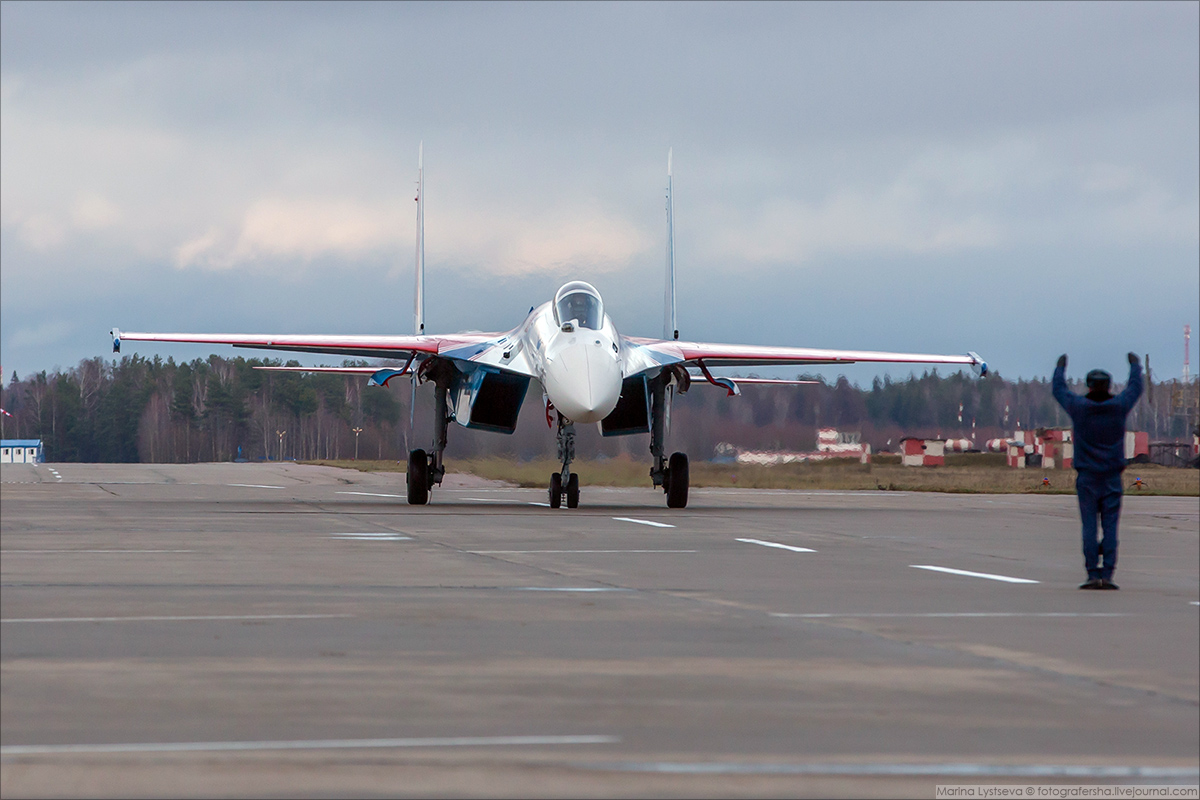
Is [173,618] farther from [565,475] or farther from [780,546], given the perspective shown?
[565,475]

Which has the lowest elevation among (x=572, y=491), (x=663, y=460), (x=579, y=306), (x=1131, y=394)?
(x=572, y=491)

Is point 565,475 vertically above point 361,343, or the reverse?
point 361,343

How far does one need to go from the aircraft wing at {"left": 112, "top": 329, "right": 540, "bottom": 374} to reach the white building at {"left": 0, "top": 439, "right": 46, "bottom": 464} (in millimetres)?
67044

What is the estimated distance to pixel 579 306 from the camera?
A: 2131cm

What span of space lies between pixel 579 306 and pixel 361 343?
4.00 m

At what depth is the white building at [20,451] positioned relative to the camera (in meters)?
84.9

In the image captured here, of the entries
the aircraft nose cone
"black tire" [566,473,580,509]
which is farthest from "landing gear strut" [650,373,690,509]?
the aircraft nose cone

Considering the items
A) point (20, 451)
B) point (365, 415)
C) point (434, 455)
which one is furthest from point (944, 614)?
point (20, 451)

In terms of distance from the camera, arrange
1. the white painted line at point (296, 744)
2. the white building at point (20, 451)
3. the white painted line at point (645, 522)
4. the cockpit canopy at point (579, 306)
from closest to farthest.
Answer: the white painted line at point (296, 744), the white painted line at point (645, 522), the cockpit canopy at point (579, 306), the white building at point (20, 451)

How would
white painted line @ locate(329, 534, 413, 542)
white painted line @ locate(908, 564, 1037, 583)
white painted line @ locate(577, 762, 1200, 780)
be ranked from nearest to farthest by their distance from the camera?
white painted line @ locate(577, 762, 1200, 780)
white painted line @ locate(908, 564, 1037, 583)
white painted line @ locate(329, 534, 413, 542)

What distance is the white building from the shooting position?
8488cm

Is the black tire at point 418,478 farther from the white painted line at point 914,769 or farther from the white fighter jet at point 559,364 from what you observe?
the white painted line at point 914,769

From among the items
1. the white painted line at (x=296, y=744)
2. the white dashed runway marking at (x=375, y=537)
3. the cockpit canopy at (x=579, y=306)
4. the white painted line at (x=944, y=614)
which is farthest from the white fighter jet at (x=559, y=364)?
the white painted line at (x=296, y=744)

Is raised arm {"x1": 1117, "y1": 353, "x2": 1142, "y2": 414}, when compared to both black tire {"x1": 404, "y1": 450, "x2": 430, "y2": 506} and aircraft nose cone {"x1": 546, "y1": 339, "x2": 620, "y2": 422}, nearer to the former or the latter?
aircraft nose cone {"x1": 546, "y1": 339, "x2": 620, "y2": 422}
